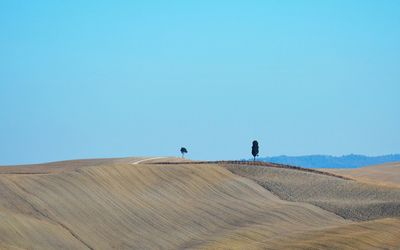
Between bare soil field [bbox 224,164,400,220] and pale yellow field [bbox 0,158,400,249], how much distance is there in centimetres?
130

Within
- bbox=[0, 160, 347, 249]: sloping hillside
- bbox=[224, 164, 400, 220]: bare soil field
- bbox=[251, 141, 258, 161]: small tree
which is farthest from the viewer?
bbox=[251, 141, 258, 161]: small tree

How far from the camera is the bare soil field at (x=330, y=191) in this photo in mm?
58375

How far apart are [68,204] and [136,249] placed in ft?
25.6

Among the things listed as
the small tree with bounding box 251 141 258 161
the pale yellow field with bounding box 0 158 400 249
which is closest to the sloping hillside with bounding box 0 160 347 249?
the pale yellow field with bounding box 0 158 400 249

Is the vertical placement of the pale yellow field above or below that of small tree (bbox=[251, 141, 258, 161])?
below

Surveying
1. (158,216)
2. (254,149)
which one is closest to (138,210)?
(158,216)

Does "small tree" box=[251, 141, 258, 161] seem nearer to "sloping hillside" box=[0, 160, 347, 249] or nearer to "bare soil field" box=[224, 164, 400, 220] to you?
"bare soil field" box=[224, 164, 400, 220]

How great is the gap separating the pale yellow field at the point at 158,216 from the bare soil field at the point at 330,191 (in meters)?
1.30

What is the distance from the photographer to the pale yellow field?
46625 millimetres

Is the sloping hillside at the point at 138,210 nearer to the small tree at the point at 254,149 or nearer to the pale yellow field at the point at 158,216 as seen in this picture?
the pale yellow field at the point at 158,216

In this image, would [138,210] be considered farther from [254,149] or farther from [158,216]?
[254,149]

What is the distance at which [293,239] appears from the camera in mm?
46531

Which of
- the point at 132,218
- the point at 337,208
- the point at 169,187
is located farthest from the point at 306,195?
the point at 132,218

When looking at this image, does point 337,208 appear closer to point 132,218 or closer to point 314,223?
point 314,223
